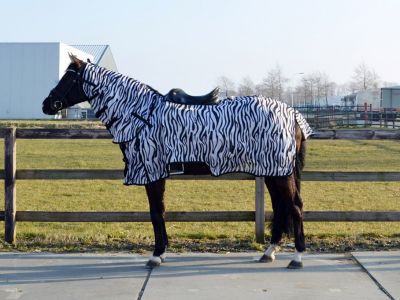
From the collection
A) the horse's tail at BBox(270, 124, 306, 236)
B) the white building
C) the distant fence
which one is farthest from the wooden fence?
the white building

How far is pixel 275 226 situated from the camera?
20.2ft

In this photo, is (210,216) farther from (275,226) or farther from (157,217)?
(157,217)

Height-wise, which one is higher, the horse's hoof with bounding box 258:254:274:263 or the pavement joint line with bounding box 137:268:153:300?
the horse's hoof with bounding box 258:254:274:263

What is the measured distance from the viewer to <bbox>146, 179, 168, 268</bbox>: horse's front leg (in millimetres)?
5766

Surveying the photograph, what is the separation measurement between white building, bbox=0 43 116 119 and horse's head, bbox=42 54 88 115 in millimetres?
62591

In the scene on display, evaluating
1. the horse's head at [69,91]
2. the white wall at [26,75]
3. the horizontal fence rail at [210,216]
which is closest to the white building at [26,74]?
the white wall at [26,75]

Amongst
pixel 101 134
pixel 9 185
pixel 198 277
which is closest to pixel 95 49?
pixel 9 185

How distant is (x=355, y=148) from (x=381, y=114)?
60.6ft

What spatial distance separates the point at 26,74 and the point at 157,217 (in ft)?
213

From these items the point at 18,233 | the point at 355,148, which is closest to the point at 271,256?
the point at 18,233

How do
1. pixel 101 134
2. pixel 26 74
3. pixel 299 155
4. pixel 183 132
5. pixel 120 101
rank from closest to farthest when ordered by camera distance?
pixel 183 132 < pixel 120 101 < pixel 299 155 < pixel 101 134 < pixel 26 74

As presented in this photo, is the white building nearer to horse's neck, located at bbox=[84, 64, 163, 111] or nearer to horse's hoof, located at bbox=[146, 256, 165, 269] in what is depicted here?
horse's neck, located at bbox=[84, 64, 163, 111]

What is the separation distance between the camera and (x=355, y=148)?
2308cm

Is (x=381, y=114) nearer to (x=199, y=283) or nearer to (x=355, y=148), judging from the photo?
(x=355, y=148)
